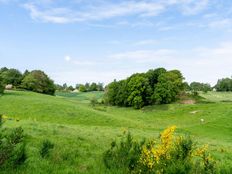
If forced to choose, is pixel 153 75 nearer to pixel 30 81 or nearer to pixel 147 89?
pixel 147 89

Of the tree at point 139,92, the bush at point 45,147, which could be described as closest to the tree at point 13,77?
the tree at point 139,92

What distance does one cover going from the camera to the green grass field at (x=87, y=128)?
12334 millimetres

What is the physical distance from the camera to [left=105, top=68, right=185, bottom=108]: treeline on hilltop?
269 feet

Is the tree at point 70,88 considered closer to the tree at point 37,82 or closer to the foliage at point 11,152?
the tree at point 37,82

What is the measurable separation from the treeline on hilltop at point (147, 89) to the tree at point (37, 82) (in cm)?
2343

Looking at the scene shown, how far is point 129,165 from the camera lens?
9711 mm

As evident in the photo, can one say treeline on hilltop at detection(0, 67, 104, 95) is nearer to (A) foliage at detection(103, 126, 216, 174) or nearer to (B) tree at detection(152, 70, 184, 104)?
(B) tree at detection(152, 70, 184, 104)

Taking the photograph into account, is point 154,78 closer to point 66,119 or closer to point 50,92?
point 50,92

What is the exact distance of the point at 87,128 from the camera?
32156mm

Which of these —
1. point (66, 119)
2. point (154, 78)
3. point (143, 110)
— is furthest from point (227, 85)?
point (66, 119)

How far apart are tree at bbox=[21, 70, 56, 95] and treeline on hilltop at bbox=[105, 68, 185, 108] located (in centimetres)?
2343

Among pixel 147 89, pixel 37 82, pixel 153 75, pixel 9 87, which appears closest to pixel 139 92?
pixel 147 89

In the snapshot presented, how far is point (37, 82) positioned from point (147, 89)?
36.3m

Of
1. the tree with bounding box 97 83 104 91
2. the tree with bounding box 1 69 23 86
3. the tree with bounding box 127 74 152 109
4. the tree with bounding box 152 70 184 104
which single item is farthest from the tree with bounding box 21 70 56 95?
the tree with bounding box 97 83 104 91
